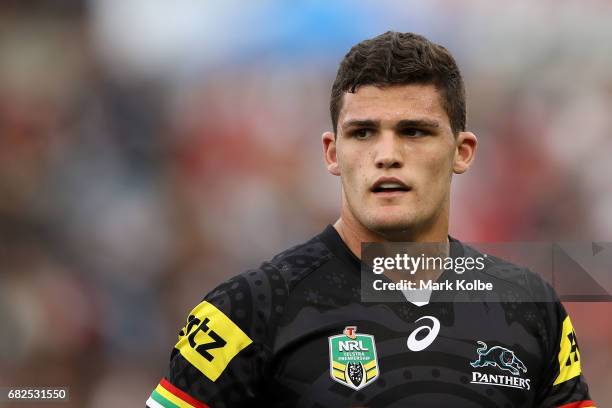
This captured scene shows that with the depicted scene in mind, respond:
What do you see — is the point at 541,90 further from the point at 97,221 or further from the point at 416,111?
the point at 416,111

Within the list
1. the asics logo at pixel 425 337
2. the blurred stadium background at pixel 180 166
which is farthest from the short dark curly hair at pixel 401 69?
the blurred stadium background at pixel 180 166

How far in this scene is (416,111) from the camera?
2227 millimetres

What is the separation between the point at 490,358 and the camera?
2225mm

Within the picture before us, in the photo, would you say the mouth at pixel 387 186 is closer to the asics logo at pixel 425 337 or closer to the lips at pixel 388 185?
the lips at pixel 388 185

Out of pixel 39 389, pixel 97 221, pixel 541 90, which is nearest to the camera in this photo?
pixel 39 389

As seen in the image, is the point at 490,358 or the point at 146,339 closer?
the point at 490,358

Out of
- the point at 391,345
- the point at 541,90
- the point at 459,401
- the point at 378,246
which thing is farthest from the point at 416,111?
the point at 541,90

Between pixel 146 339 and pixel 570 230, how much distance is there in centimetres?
300

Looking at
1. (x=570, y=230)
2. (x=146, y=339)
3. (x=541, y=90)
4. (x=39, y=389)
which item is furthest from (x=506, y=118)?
(x=39, y=389)

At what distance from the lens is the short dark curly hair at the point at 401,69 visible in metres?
2.24

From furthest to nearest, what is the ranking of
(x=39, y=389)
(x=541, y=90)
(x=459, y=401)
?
(x=541, y=90), (x=39, y=389), (x=459, y=401)

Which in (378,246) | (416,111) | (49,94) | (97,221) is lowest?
(378,246)

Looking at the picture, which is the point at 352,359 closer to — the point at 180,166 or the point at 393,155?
the point at 393,155

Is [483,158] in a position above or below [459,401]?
above
